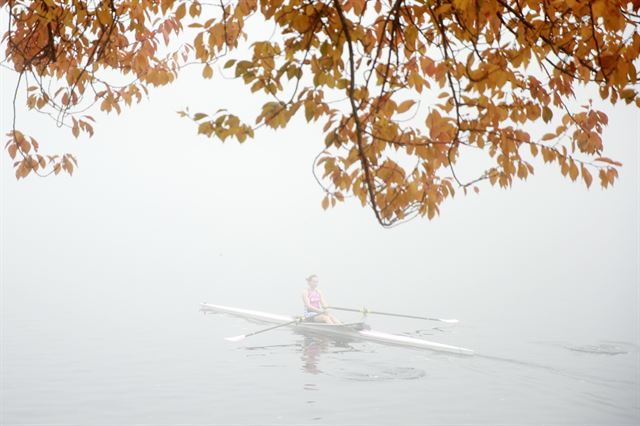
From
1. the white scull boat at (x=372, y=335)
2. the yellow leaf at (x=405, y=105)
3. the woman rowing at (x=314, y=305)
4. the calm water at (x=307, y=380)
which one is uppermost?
the yellow leaf at (x=405, y=105)

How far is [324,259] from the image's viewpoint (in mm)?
58469

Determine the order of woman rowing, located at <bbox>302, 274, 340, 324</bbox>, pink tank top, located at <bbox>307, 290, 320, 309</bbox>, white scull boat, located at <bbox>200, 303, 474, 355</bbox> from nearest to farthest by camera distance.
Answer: white scull boat, located at <bbox>200, 303, 474, 355</bbox> < woman rowing, located at <bbox>302, 274, 340, 324</bbox> < pink tank top, located at <bbox>307, 290, 320, 309</bbox>

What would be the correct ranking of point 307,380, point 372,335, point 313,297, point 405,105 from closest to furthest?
point 405,105
point 307,380
point 372,335
point 313,297

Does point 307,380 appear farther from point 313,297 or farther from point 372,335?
point 313,297

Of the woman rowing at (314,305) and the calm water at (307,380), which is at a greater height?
the woman rowing at (314,305)

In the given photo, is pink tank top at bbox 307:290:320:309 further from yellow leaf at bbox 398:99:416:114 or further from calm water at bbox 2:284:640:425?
yellow leaf at bbox 398:99:416:114

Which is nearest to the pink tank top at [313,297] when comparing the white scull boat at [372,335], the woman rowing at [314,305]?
the woman rowing at [314,305]

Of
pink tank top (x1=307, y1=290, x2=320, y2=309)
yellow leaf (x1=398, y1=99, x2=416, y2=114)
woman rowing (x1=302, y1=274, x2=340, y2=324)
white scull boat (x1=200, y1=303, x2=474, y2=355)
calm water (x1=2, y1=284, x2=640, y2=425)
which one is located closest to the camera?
yellow leaf (x1=398, y1=99, x2=416, y2=114)

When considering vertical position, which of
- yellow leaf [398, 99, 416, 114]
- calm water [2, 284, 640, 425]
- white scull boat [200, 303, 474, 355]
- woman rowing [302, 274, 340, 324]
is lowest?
calm water [2, 284, 640, 425]

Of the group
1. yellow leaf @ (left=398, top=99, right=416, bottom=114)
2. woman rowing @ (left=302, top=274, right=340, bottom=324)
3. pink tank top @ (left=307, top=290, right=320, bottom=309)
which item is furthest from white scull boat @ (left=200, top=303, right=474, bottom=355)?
yellow leaf @ (left=398, top=99, right=416, bottom=114)

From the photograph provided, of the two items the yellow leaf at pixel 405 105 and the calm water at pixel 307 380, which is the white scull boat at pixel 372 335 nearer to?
the calm water at pixel 307 380

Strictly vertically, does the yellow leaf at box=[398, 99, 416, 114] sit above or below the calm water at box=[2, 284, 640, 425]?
above

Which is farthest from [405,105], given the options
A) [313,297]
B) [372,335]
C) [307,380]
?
[313,297]

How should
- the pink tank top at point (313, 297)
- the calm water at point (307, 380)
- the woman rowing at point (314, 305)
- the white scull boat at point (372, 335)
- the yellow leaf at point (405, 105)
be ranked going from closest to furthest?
the yellow leaf at point (405, 105) → the calm water at point (307, 380) → the white scull boat at point (372, 335) → the woman rowing at point (314, 305) → the pink tank top at point (313, 297)
